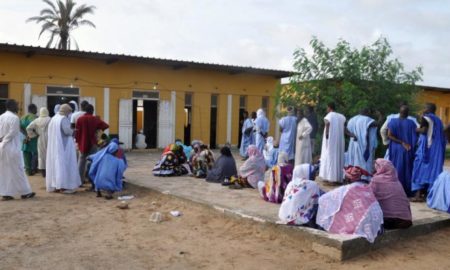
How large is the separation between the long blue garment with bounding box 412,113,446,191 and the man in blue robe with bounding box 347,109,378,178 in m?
1.20

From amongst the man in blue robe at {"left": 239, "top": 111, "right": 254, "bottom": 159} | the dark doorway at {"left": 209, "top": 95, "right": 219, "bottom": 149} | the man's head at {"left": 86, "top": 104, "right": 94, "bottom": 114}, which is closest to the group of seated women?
the man's head at {"left": 86, "top": 104, "right": 94, "bottom": 114}

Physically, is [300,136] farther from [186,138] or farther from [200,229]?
[186,138]

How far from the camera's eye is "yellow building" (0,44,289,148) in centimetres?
1547

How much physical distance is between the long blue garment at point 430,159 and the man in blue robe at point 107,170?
504 cm

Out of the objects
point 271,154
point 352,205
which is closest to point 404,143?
point 352,205

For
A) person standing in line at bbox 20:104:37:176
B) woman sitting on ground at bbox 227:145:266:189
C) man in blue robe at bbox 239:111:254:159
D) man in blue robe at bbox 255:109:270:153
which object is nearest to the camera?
woman sitting on ground at bbox 227:145:266:189

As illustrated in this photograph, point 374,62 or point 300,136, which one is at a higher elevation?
point 374,62

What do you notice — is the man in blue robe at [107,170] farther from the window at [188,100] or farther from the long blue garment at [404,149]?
the window at [188,100]

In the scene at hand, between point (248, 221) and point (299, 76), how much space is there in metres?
7.21

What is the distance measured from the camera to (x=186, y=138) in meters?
19.5

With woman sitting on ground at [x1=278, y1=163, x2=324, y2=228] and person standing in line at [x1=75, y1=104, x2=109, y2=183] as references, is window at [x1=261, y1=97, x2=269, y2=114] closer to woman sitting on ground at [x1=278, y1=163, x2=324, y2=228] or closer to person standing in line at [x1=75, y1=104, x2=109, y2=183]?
person standing in line at [x1=75, y1=104, x2=109, y2=183]

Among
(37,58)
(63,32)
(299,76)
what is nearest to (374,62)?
(299,76)

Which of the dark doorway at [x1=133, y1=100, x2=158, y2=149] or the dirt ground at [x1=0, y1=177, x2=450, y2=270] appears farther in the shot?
the dark doorway at [x1=133, y1=100, x2=158, y2=149]

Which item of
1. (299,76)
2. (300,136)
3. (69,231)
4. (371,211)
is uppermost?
(299,76)
